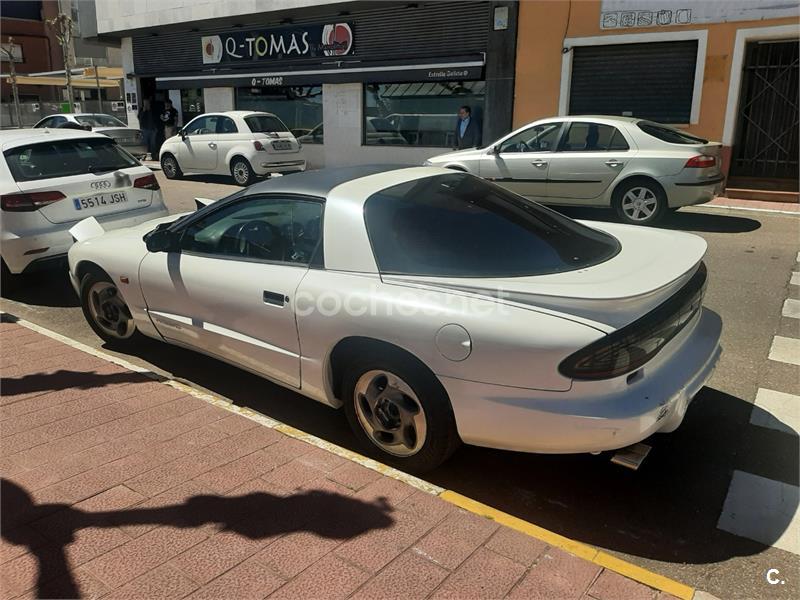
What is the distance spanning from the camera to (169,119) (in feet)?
73.7

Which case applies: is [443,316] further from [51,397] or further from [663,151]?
[663,151]

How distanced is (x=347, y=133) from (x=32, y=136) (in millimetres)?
12367

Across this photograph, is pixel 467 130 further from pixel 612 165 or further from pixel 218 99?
pixel 218 99

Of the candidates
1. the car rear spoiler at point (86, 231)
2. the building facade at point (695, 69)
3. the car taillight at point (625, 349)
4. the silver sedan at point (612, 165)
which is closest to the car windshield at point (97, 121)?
the building facade at point (695, 69)

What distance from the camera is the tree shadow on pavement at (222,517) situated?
8.94 feet

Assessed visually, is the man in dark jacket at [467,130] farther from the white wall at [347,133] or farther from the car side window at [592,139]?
the car side window at [592,139]

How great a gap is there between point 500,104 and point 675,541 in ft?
45.1

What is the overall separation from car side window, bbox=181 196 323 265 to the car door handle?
0.21m

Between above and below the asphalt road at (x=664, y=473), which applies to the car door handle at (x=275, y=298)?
above

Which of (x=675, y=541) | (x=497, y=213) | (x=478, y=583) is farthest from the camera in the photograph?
(x=497, y=213)

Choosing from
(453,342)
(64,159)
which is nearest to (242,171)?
(64,159)

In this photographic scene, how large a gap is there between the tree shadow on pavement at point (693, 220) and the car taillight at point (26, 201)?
24.6 ft

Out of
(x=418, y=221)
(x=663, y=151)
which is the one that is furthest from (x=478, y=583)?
(x=663, y=151)

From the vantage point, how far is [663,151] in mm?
9117
